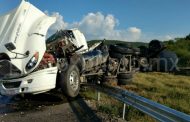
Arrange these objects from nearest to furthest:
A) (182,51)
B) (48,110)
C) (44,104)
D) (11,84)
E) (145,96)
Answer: (48,110) < (11,84) < (44,104) < (145,96) < (182,51)

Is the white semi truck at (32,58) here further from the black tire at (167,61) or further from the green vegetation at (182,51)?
the green vegetation at (182,51)

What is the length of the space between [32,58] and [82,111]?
66.7 inches

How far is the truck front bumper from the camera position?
9164 mm

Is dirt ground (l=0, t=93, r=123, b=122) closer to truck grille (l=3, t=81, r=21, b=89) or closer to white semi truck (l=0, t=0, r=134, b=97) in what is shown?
white semi truck (l=0, t=0, r=134, b=97)

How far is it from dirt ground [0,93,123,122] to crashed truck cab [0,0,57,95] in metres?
0.50

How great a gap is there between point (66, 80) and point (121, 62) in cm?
367

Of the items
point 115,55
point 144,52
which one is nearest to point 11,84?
point 115,55

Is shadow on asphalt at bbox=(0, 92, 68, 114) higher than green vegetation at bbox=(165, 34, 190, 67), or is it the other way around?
green vegetation at bbox=(165, 34, 190, 67)

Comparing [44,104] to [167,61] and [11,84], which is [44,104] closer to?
[11,84]

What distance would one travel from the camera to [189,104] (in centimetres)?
912

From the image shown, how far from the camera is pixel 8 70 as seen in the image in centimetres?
921

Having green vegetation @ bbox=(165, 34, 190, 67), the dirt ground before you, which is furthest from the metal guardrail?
green vegetation @ bbox=(165, 34, 190, 67)

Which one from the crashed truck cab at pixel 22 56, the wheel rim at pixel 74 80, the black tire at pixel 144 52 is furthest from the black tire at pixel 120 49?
the crashed truck cab at pixel 22 56

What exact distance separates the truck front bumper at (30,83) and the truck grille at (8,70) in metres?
0.13
